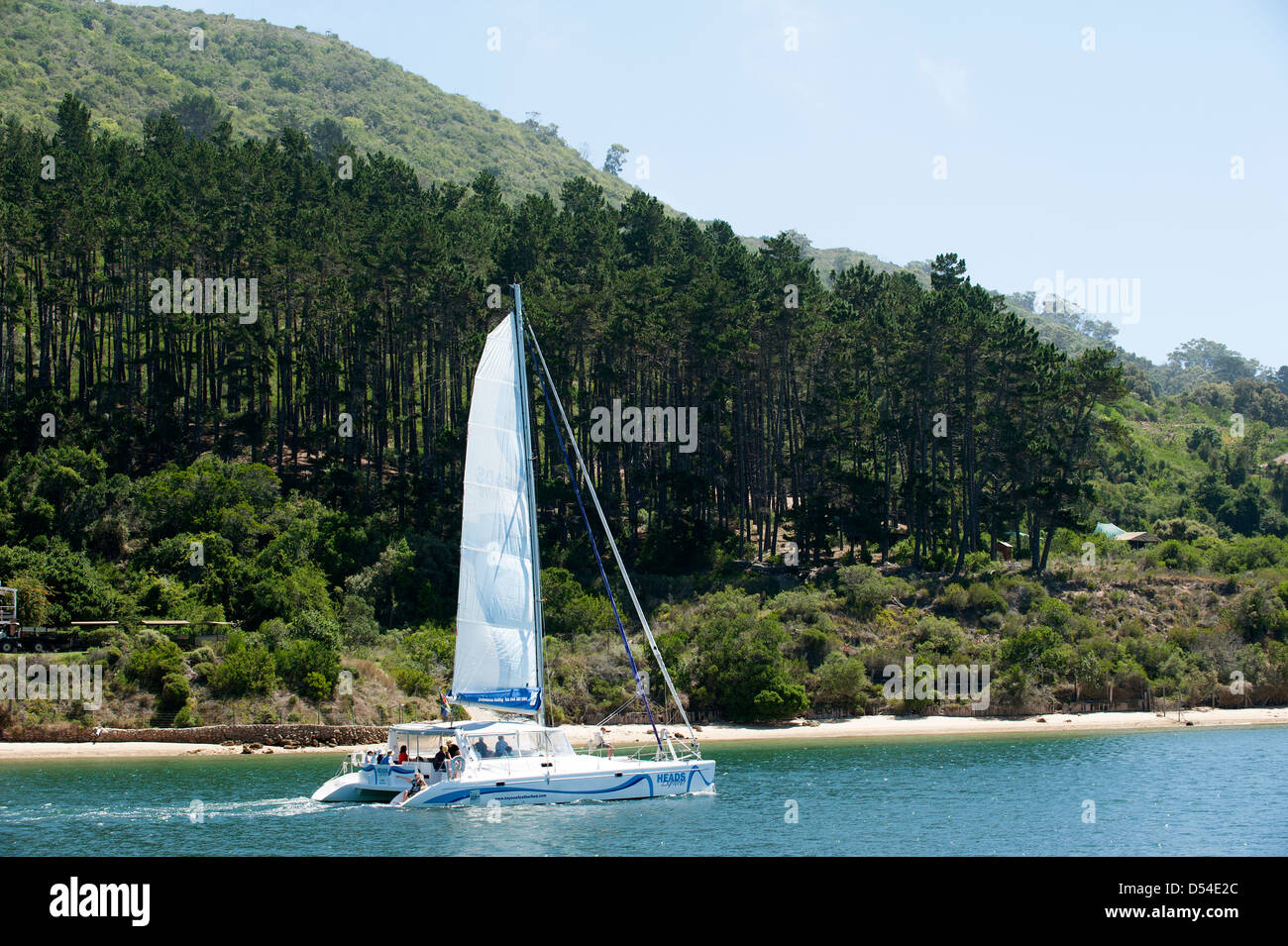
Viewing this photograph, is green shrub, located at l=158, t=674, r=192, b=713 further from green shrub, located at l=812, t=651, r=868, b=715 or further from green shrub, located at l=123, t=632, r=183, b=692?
green shrub, located at l=812, t=651, r=868, b=715

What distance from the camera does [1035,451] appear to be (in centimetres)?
6906

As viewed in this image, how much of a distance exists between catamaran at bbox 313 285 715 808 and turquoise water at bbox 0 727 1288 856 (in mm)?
739

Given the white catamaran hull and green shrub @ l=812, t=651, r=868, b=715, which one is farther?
green shrub @ l=812, t=651, r=868, b=715

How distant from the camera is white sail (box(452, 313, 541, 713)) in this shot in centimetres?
3356

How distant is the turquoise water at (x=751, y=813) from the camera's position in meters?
26.5

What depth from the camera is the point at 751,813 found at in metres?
31.0

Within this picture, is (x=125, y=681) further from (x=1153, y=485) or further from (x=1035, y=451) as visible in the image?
(x=1153, y=485)

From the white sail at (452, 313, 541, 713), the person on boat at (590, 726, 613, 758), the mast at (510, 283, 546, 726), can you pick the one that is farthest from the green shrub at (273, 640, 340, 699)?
the mast at (510, 283, 546, 726)

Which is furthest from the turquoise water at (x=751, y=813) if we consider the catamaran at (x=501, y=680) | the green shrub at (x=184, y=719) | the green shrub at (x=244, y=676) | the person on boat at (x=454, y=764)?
the green shrub at (x=244, y=676)

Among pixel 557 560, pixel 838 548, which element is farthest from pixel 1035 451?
pixel 557 560

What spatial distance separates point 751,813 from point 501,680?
25.6 feet

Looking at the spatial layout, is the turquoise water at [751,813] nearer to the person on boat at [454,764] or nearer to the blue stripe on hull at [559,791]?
the blue stripe on hull at [559,791]

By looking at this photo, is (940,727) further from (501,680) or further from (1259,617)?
(501,680)

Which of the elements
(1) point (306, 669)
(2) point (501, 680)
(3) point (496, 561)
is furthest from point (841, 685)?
(3) point (496, 561)
